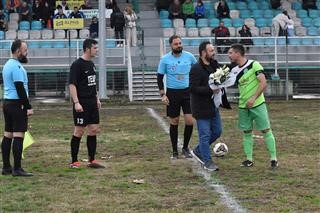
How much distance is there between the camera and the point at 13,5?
30.8m

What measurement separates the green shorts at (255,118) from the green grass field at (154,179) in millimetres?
578

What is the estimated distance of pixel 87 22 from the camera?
96.7 feet

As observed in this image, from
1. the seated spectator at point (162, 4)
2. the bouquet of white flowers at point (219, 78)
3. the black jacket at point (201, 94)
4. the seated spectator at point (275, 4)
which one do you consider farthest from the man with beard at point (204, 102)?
the seated spectator at point (275, 4)

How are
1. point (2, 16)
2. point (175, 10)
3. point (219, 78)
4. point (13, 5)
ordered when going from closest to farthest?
point (219, 78) → point (2, 16) → point (175, 10) → point (13, 5)

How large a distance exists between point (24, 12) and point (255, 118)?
2170cm

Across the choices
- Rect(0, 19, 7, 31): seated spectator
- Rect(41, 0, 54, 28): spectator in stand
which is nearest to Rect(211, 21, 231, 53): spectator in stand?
Rect(41, 0, 54, 28): spectator in stand

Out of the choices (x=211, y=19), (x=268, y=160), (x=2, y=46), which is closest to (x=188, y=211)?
(x=268, y=160)

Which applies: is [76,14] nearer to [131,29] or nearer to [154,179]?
[131,29]

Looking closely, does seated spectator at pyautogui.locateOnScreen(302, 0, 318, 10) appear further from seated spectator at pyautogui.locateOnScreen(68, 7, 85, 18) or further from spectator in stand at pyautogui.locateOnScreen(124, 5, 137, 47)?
seated spectator at pyautogui.locateOnScreen(68, 7, 85, 18)

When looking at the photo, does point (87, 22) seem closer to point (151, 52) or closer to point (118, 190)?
point (151, 52)

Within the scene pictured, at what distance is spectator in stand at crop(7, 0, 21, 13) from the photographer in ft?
101

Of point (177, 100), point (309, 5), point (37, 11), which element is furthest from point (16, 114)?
point (309, 5)

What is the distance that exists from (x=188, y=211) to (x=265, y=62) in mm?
17733

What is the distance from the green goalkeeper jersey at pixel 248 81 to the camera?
9625 millimetres
